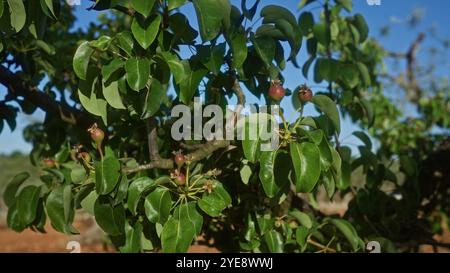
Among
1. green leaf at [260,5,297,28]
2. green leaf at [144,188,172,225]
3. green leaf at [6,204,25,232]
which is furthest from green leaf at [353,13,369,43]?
green leaf at [6,204,25,232]

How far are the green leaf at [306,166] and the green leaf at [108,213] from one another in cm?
41

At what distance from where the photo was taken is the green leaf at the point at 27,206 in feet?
4.10

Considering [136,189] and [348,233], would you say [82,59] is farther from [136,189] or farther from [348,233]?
[348,233]

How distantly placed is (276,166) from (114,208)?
0.38 meters

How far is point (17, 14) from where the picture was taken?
1.08 meters

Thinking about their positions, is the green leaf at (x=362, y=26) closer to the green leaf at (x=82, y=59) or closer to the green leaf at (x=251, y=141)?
the green leaf at (x=251, y=141)

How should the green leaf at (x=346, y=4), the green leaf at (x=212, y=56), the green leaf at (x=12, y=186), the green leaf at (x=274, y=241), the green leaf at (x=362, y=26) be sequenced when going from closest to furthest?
the green leaf at (x=212, y=56), the green leaf at (x=274, y=241), the green leaf at (x=12, y=186), the green leaf at (x=346, y=4), the green leaf at (x=362, y=26)

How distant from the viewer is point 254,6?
1162 millimetres

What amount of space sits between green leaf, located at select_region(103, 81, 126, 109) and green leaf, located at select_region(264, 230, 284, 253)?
1.73 ft

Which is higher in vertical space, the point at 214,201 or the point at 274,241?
the point at 214,201

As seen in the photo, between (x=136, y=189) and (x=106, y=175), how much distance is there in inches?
3.2

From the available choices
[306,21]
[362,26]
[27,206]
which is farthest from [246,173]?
[362,26]

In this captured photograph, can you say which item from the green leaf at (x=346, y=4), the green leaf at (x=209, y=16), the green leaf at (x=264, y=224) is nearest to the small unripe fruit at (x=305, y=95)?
the green leaf at (x=209, y=16)

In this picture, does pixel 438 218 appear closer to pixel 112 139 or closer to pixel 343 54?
pixel 343 54
